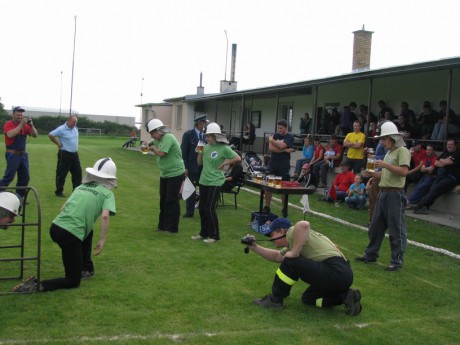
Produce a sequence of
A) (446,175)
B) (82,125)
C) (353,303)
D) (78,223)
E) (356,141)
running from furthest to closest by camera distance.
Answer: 1. (82,125)
2. (356,141)
3. (446,175)
4. (78,223)
5. (353,303)

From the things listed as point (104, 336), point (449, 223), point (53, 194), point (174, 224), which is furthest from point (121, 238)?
point (449, 223)

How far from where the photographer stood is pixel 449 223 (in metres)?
10.6

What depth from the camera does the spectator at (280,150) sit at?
9938mm

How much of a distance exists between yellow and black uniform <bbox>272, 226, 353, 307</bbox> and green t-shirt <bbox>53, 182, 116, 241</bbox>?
1.85 metres

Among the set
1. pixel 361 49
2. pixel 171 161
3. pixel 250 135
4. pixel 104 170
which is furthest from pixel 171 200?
pixel 361 49

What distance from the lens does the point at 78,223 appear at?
538 centimetres

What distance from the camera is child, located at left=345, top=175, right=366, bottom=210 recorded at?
40.2 ft

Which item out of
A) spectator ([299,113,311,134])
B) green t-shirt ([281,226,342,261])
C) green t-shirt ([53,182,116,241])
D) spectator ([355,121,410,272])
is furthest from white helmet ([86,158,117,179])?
spectator ([299,113,311,134])

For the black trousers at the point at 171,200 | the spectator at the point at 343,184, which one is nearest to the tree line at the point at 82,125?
the spectator at the point at 343,184

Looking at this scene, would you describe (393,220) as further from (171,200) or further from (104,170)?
(104,170)

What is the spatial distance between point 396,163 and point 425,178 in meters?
5.73

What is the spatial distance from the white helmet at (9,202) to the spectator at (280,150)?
545 cm

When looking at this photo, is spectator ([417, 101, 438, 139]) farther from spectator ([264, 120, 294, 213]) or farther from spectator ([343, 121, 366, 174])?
spectator ([264, 120, 294, 213])

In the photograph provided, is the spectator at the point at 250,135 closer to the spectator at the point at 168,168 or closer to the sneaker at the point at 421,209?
the sneaker at the point at 421,209
